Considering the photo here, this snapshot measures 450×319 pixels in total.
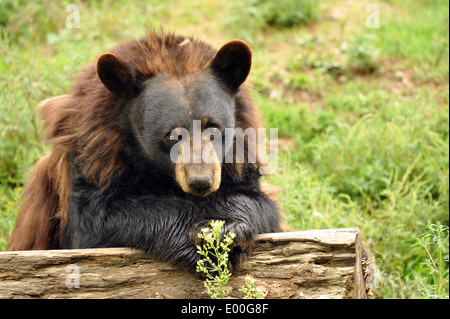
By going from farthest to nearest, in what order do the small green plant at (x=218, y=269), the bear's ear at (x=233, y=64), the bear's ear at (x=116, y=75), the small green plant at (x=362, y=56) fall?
the small green plant at (x=362, y=56) → the bear's ear at (x=233, y=64) → the bear's ear at (x=116, y=75) → the small green plant at (x=218, y=269)

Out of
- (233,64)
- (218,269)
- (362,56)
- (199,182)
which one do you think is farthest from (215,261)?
(362,56)

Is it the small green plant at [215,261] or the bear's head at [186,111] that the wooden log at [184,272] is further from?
the bear's head at [186,111]

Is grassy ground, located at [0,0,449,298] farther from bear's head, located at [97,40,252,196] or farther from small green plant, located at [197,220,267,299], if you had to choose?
small green plant, located at [197,220,267,299]

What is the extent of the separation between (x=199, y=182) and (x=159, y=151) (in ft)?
1.77

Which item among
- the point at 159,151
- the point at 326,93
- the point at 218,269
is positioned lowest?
the point at 218,269

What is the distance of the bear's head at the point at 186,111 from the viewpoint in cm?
395

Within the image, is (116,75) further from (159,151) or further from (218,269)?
(218,269)

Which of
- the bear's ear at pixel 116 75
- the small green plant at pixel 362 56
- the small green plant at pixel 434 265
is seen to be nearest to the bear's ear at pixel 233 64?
the bear's ear at pixel 116 75

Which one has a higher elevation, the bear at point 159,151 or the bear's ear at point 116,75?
the bear's ear at point 116,75

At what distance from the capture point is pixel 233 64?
4402mm

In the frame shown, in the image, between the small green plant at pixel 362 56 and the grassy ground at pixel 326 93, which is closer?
the grassy ground at pixel 326 93

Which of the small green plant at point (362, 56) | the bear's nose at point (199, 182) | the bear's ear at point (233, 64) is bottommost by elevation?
the bear's nose at point (199, 182)

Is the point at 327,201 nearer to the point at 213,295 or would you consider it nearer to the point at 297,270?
the point at 297,270

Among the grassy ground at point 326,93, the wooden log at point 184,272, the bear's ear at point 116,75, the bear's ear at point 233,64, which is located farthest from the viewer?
the grassy ground at point 326,93
